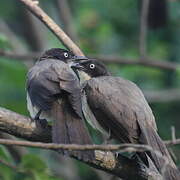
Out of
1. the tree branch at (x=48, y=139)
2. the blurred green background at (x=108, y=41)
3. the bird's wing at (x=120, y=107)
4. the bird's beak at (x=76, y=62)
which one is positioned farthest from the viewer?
the blurred green background at (x=108, y=41)

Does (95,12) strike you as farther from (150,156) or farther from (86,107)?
(150,156)

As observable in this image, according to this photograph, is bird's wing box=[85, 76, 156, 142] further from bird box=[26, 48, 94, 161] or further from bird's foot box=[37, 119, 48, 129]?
bird's foot box=[37, 119, 48, 129]

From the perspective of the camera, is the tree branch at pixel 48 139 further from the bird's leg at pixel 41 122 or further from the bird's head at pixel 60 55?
the bird's head at pixel 60 55

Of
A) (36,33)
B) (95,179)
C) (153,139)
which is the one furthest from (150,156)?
(36,33)

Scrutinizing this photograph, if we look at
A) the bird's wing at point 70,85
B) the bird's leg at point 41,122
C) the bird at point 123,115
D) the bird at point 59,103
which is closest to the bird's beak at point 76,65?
the bird at point 123,115

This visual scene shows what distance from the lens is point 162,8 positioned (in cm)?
1010

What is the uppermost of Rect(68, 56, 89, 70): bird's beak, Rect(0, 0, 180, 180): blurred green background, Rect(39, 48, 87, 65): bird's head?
Rect(39, 48, 87, 65): bird's head

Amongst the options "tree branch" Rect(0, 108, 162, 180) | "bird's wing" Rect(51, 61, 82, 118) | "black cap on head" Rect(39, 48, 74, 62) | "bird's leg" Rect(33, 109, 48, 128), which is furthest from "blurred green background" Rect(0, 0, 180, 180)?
"tree branch" Rect(0, 108, 162, 180)

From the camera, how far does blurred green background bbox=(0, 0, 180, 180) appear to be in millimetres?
10703

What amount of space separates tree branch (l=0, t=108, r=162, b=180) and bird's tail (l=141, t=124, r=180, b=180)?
0.64 feet

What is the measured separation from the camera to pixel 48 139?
5859 millimetres

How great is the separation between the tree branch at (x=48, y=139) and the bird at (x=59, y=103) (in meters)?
0.10

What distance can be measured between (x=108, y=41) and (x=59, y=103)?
21.2ft

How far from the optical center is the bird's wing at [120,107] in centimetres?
629
